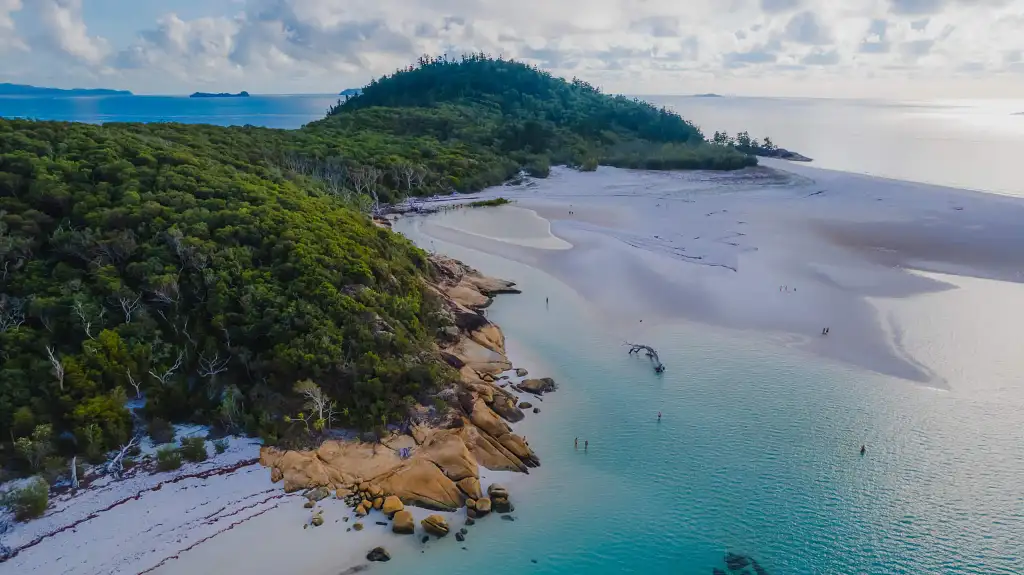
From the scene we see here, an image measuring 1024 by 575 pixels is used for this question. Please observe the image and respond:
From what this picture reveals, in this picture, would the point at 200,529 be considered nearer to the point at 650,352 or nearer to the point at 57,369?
the point at 57,369

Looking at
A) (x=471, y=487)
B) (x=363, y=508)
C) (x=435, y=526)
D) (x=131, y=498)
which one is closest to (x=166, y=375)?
(x=131, y=498)

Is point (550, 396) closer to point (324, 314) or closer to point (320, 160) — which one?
point (324, 314)

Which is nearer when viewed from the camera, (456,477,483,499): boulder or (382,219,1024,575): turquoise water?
(382,219,1024,575): turquoise water

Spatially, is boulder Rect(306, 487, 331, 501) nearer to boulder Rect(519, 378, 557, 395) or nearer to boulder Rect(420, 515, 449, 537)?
boulder Rect(420, 515, 449, 537)

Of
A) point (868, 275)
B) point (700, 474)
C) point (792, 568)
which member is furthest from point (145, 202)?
point (868, 275)

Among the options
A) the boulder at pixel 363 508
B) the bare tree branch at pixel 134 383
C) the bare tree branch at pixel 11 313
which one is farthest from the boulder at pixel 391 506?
the bare tree branch at pixel 11 313

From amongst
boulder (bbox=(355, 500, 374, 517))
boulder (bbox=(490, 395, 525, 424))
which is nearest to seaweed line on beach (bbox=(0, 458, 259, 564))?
boulder (bbox=(355, 500, 374, 517))

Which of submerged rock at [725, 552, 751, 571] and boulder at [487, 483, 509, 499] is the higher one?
boulder at [487, 483, 509, 499]
